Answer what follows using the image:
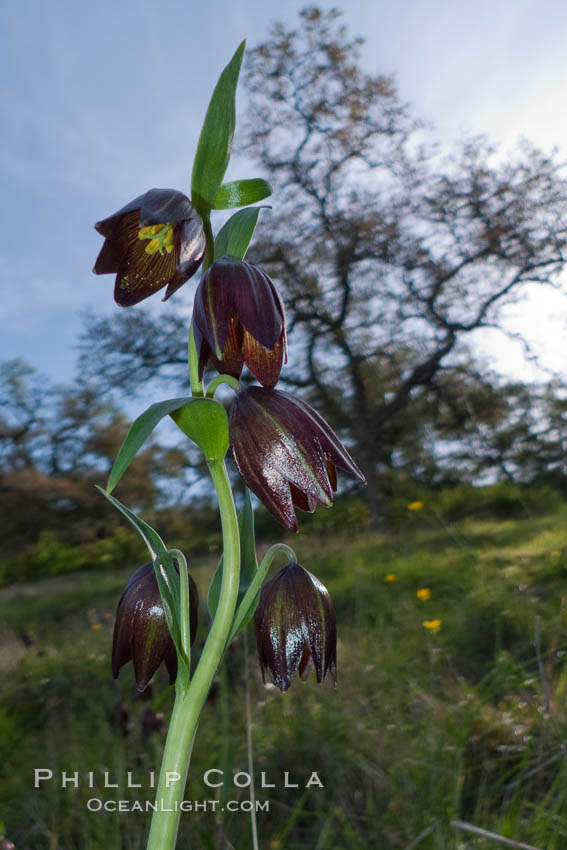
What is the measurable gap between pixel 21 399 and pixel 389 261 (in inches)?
115

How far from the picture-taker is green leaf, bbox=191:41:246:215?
41cm

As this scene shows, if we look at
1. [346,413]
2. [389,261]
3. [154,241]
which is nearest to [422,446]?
[346,413]

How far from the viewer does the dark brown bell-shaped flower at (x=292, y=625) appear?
1.39 ft

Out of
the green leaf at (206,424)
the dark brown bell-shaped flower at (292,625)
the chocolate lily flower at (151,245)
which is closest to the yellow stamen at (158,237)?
the chocolate lily flower at (151,245)

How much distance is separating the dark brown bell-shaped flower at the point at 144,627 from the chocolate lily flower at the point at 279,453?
0.10 meters

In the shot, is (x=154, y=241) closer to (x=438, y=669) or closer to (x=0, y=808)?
(x=0, y=808)

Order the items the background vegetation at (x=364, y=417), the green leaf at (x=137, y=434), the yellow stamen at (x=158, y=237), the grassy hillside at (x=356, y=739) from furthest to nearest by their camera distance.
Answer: the background vegetation at (x=364, y=417) → the grassy hillside at (x=356, y=739) → the yellow stamen at (x=158, y=237) → the green leaf at (x=137, y=434)

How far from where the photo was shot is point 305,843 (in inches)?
39.4

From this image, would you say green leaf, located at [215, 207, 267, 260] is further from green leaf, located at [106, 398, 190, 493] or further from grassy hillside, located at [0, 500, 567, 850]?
grassy hillside, located at [0, 500, 567, 850]

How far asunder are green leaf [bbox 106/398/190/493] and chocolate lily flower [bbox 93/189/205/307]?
0.32 feet

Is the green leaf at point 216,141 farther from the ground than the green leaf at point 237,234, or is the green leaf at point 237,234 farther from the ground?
the green leaf at point 216,141

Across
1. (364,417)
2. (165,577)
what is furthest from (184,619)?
(364,417)

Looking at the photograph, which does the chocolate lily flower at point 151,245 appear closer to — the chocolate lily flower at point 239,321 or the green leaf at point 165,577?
the chocolate lily flower at point 239,321

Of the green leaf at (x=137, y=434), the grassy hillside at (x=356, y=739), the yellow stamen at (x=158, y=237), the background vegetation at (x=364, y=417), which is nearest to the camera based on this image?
the green leaf at (x=137, y=434)
